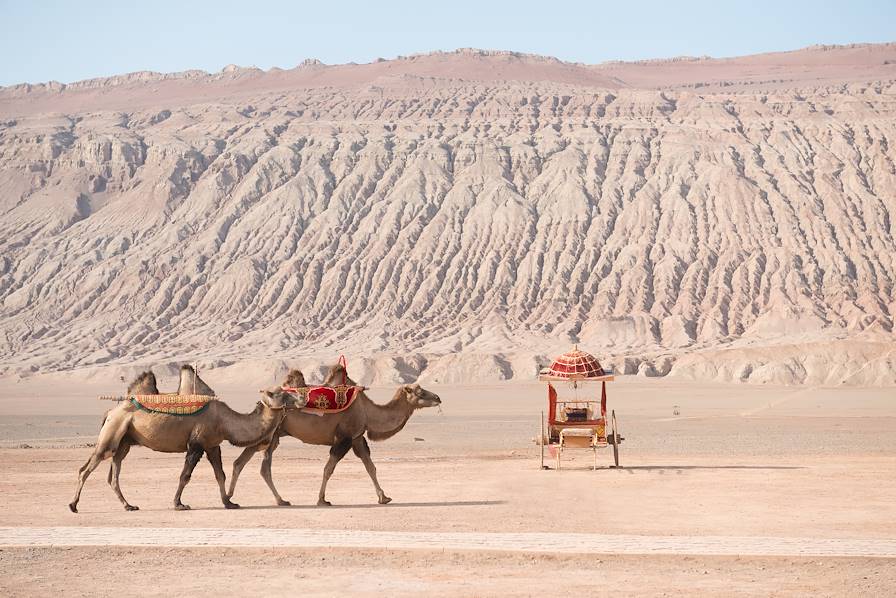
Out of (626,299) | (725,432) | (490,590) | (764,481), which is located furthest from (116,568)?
(626,299)

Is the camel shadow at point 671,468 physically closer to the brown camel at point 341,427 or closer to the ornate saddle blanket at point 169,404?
the brown camel at point 341,427

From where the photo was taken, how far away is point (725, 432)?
1671 inches

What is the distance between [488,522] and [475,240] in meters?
81.5

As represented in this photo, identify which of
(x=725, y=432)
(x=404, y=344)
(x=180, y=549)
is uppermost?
(x=180, y=549)

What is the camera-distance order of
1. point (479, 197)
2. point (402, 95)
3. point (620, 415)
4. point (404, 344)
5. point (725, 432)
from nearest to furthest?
point (725, 432) → point (620, 415) → point (404, 344) → point (479, 197) → point (402, 95)

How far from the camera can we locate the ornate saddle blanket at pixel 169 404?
19.8 meters

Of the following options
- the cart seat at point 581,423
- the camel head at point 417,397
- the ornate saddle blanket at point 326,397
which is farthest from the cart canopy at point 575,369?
the ornate saddle blanket at point 326,397

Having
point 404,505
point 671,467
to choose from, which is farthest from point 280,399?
point 671,467

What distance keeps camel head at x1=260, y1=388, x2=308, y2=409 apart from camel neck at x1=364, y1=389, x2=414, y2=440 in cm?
160

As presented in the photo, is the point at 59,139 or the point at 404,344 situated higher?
the point at 59,139

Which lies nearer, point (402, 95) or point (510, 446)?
point (510, 446)

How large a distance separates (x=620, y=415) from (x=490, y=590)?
1654 inches

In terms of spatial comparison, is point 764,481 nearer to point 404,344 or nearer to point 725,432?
point 725,432

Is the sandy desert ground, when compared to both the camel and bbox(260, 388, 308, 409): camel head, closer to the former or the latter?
the camel
